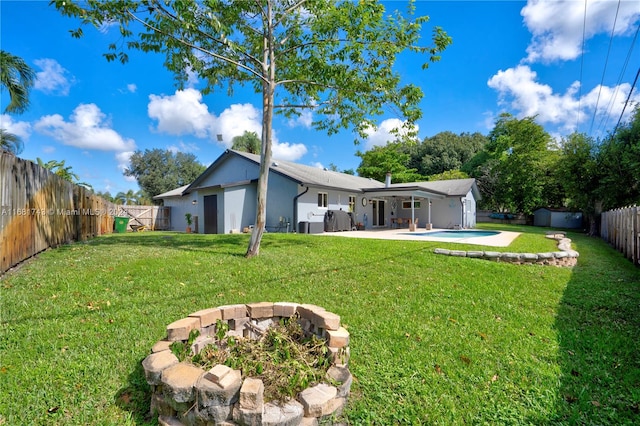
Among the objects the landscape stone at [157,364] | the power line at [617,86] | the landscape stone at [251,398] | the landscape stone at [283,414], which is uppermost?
the power line at [617,86]

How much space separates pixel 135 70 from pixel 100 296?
1003 centimetres

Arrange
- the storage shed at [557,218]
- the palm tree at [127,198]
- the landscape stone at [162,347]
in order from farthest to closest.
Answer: the palm tree at [127,198], the storage shed at [557,218], the landscape stone at [162,347]

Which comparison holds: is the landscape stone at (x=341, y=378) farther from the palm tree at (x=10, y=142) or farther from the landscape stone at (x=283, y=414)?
the palm tree at (x=10, y=142)

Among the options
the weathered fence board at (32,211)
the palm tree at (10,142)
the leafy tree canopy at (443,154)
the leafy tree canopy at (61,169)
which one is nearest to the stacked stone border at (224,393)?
the weathered fence board at (32,211)

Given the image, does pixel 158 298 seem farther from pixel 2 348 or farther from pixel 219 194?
pixel 219 194

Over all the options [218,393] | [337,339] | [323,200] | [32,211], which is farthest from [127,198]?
[218,393]

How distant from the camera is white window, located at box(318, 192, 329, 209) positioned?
53.9ft

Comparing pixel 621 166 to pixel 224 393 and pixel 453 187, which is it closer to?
pixel 453 187

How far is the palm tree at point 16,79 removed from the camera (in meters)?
11.4

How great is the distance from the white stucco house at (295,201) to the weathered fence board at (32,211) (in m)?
6.42

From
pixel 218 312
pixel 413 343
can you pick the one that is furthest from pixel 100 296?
pixel 413 343

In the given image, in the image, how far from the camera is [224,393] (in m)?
1.79

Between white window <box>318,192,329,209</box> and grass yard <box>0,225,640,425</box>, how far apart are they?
9.78 metres

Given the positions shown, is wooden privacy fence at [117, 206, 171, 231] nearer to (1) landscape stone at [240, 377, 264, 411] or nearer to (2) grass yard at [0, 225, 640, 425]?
(2) grass yard at [0, 225, 640, 425]
